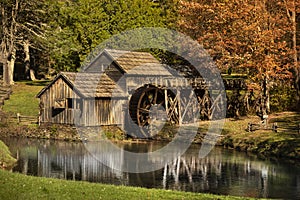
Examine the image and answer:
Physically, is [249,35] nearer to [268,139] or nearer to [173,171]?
[268,139]

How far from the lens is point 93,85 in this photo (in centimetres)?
4044

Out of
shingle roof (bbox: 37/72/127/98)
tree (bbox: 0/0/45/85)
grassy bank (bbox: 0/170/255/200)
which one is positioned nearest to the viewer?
grassy bank (bbox: 0/170/255/200)

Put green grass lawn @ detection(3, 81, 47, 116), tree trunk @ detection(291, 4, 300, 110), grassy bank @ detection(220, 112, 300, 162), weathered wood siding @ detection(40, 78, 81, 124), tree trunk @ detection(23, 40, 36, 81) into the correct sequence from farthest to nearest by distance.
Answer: tree trunk @ detection(23, 40, 36, 81)
green grass lawn @ detection(3, 81, 47, 116)
tree trunk @ detection(291, 4, 300, 110)
weathered wood siding @ detection(40, 78, 81, 124)
grassy bank @ detection(220, 112, 300, 162)

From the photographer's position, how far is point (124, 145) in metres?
36.3

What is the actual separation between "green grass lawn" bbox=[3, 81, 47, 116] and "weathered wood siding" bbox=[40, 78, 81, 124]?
214 inches

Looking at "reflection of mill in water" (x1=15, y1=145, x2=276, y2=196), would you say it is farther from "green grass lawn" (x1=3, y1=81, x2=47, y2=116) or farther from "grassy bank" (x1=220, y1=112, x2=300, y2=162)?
"green grass lawn" (x1=3, y1=81, x2=47, y2=116)

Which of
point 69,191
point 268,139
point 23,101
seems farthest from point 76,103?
point 69,191

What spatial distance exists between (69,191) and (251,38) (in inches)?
968

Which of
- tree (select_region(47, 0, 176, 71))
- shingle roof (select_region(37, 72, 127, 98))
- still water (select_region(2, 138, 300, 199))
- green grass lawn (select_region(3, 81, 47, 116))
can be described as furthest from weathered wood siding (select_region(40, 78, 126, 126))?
tree (select_region(47, 0, 176, 71))

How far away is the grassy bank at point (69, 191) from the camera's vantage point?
1845 cm

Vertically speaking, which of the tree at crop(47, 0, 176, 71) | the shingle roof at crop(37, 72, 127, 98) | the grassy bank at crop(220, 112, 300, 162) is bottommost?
the grassy bank at crop(220, 112, 300, 162)

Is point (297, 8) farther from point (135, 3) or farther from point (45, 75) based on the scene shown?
point (45, 75)

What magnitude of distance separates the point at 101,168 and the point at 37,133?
44.7 ft

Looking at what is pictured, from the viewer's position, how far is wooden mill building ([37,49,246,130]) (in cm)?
4028
